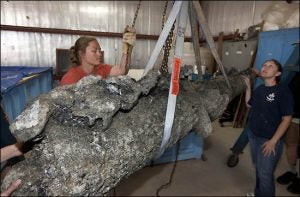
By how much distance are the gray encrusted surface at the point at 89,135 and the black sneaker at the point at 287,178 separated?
7.37 feet

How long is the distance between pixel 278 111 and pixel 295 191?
1153mm

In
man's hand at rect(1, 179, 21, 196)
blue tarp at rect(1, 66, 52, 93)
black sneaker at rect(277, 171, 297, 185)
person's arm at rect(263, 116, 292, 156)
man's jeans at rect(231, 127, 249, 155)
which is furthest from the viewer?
man's jeans at rect(231, 127, 249, 155)

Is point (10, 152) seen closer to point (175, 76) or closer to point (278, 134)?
point (175, 76)

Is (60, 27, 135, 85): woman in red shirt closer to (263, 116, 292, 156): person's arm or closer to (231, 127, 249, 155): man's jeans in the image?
(263, 116, 292, 156): person's arm

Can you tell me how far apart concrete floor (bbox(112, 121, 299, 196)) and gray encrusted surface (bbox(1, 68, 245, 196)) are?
5.01 ft

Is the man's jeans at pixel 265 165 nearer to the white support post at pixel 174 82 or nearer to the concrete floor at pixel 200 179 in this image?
the concrete floor at pixel 200 179

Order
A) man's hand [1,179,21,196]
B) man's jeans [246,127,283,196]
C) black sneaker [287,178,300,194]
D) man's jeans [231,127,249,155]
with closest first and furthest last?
man's hand [1,179,21,196]
man's jeans [246,127,283,196]
black sneaker [287,178,300,194]
man's jeans [231,127,249,155]

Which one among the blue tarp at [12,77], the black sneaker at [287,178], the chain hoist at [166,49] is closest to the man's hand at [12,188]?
the chain hoist at [166,49]

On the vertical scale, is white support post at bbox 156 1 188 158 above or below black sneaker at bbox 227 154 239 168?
above

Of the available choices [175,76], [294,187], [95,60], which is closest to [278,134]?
[294,187]

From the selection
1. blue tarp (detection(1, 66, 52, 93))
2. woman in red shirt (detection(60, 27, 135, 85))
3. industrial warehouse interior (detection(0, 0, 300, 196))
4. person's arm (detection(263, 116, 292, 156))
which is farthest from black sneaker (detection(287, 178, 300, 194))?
blue tarp (detection(1, 66, 52, 93))

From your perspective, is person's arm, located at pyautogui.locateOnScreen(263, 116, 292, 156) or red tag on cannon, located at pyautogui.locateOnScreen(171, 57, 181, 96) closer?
red tag on cannon, located at pyautogui.locateOnScreen(171, 57, 181, 96)

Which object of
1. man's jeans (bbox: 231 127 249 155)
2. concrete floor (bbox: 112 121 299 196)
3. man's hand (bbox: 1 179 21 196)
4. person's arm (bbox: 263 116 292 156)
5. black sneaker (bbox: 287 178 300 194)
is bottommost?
concrete floor (bbox: 112 121 299 196)

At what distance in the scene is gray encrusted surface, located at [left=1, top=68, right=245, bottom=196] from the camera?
2.22 ft
